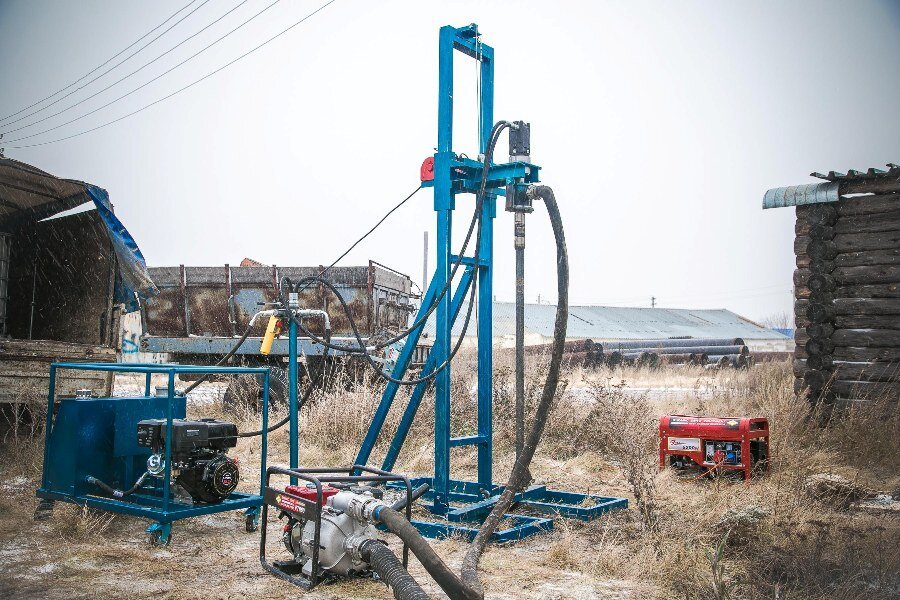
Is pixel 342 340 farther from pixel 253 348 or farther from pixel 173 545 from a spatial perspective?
pixel 173 545

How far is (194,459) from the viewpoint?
549cm

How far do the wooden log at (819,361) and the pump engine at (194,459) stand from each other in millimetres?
7477

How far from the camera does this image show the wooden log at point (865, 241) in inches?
371

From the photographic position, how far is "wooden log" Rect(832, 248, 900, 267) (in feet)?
31.0

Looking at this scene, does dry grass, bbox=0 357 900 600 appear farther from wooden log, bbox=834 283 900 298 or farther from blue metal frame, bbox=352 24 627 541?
wooden log, bbox=834 283 900 298

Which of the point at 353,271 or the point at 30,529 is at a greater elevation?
the point at 353,271

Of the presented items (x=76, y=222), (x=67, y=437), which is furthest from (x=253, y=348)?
(x=67, y=437)

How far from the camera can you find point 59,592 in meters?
4.26

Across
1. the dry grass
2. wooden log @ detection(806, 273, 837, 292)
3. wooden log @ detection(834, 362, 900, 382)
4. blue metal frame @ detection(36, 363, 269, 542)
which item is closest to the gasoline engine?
the dry grass

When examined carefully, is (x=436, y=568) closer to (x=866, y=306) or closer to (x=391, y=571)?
(x=391, y=571)

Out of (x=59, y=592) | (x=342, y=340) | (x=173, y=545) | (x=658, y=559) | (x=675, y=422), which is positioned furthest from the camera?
(x=342, y=340)

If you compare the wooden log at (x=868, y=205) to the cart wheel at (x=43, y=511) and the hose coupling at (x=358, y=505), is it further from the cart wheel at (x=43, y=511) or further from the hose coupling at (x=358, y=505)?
the cart wheel at (x=43, y=511)

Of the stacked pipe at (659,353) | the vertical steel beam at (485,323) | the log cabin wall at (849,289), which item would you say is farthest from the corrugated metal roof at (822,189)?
the stacked pipe at (659,353)

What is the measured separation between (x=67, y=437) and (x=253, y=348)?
6.24 m
